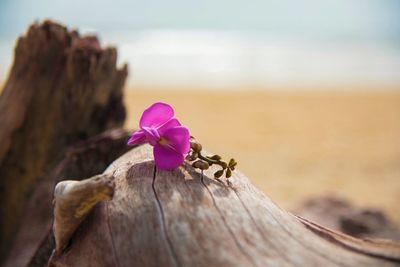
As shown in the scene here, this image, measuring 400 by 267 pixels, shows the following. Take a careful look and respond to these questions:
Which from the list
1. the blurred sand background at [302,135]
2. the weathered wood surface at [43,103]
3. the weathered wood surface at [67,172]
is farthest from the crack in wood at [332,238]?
the blurred sand background at [302,135]

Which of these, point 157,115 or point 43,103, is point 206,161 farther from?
point 43,103

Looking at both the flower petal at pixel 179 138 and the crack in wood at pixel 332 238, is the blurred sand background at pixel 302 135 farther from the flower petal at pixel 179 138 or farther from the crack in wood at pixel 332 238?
the flower petal at pixel 179 138

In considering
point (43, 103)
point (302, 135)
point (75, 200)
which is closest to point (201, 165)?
point (75, 200)

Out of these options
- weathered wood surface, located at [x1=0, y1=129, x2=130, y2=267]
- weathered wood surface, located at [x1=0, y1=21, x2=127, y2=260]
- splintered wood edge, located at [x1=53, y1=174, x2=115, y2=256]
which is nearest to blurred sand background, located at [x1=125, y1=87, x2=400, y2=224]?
weathered wood surface, located at [x1=0, y1=21, x2=127, y2=260]

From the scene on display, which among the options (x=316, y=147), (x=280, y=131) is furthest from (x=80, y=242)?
(x=280, y=131)

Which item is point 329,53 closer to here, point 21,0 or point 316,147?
point 316,147

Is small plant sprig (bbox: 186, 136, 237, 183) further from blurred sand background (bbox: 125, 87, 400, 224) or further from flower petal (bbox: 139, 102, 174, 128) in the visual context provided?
blurred sand background (bbox: 125, 87, 400, 224)
